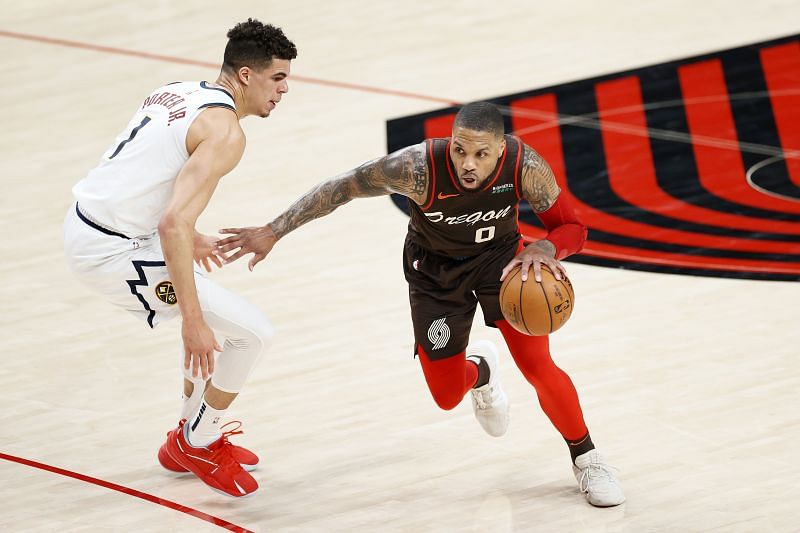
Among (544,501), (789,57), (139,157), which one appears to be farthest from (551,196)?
(789,57)

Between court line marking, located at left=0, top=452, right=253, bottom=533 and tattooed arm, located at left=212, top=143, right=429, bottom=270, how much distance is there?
1.05 metres

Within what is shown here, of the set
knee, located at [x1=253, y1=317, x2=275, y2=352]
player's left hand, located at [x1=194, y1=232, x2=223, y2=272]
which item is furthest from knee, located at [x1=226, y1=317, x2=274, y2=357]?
player's left hand, located at [x1=194, y1=232, x2=223, y2=272]

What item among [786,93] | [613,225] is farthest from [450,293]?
[786,93]

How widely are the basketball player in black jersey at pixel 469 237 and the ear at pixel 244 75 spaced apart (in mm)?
530

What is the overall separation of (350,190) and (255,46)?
707 mm

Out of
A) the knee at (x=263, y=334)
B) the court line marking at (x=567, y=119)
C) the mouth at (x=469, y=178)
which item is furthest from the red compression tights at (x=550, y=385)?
the court line marking at (x=567, y=119)

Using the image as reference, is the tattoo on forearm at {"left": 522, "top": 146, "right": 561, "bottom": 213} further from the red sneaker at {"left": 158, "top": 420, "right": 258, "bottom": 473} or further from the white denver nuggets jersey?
the red sneaker at {"left": 158, "top": 420, "right": 258, "bottom": 473}

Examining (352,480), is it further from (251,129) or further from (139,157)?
(251,129)

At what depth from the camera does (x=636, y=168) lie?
368 inches

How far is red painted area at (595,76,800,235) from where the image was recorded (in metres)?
8.35

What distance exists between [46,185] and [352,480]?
16.6 ft

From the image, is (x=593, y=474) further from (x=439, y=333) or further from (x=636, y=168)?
(x=636, y=168)

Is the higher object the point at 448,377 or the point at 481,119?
the point at 481,119

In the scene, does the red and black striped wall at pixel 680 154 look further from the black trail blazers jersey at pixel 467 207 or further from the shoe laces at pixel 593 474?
the shoe laces at pixel 593 474
